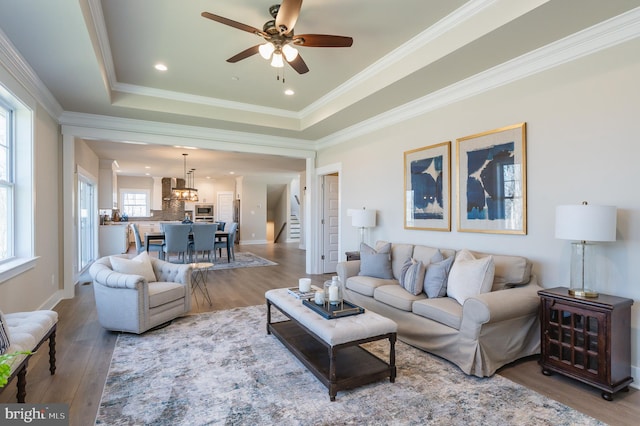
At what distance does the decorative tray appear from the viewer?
259 centimetres

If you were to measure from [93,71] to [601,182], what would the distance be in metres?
4.82

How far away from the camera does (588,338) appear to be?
7.91 ft

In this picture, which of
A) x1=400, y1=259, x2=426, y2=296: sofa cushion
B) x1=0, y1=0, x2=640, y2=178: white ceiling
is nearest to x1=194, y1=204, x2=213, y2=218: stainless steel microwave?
x1=0, y1=0, x2=640, y2=178: white ceiling

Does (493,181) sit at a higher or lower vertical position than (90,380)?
higher

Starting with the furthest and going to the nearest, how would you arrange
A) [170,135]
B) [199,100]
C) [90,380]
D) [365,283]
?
[170,135] < [199,100] < [365,283] < [90,380]

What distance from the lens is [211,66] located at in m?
3.92

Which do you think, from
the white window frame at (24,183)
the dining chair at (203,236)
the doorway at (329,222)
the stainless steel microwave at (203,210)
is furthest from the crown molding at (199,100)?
the stainless steel microwave at (203,210)

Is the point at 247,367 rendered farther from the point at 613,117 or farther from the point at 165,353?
the point at 613,117

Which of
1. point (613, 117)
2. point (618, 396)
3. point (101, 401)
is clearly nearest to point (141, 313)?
point (101, 401)

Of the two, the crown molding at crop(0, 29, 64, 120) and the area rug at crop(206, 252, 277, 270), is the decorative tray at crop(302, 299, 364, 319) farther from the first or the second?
the area rug at crop(206, 252, 277, 270)

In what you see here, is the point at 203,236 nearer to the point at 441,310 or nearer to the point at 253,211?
the point at 253,211

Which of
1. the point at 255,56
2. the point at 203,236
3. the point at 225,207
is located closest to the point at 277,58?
the point at 255,56

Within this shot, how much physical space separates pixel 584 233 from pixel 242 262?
7049 millimetres

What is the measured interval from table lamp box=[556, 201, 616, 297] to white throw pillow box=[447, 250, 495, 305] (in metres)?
0.59
